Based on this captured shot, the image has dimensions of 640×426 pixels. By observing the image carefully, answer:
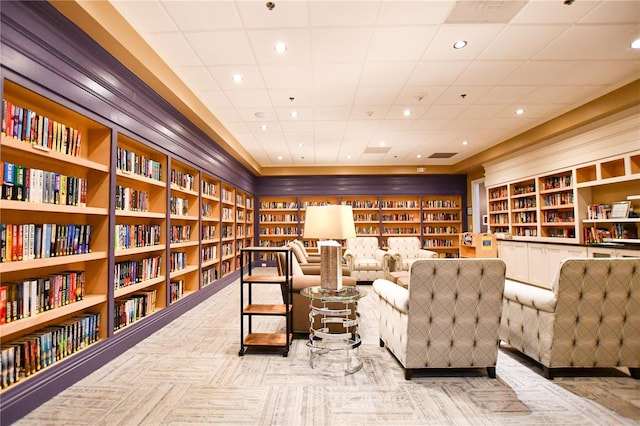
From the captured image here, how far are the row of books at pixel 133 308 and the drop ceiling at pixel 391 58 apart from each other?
2484 mm

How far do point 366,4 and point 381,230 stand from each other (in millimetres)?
6745

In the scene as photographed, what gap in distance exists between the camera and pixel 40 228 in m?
2.12

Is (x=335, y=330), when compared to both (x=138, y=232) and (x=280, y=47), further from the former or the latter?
(x=280, y=47)

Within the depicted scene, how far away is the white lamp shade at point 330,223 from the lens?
2.43 meters

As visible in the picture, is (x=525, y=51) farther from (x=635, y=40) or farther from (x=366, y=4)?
(x=366, y=4)

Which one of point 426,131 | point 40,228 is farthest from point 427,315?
point 426,131

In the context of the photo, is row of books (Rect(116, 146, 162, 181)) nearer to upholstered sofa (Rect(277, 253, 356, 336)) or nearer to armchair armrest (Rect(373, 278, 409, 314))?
upholstered sofa (Rect(277, 253, 356, 336))

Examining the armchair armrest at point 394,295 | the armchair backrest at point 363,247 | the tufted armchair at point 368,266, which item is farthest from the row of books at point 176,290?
the armchair backrest at point 363,247

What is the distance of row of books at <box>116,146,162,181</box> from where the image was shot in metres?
2.97

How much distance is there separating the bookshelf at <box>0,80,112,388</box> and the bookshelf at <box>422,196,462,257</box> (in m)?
7.77

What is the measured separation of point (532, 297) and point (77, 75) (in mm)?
3823

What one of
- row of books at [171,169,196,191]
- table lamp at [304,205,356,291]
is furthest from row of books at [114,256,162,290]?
table lamp at [304,205,356,291]

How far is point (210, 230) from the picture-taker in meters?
5.46

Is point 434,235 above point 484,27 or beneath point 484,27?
beneath
